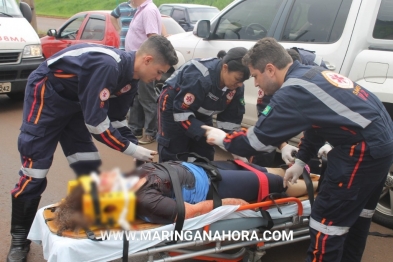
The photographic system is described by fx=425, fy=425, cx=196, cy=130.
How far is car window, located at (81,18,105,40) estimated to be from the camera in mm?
7734

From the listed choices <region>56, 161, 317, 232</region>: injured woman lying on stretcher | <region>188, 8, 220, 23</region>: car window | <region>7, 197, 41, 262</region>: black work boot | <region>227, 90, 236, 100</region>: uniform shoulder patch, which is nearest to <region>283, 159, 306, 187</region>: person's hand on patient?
<region>56, 161, 317, 232</region>: injured woman lying on stretcher

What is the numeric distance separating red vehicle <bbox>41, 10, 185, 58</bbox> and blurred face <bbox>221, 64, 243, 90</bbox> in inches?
183

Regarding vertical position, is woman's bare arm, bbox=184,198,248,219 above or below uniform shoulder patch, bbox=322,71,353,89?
below

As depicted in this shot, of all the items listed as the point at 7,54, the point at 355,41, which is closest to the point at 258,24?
the point at 355,41

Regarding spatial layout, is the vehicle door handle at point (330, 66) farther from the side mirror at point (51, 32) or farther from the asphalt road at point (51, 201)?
the side mirror at point (51, 32)

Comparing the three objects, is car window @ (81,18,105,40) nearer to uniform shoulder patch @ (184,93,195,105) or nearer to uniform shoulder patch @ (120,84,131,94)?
uniform shoulder patch @ (184,93,195,105)

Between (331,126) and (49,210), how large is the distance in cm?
168

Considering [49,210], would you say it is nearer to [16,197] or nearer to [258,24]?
[16,197]

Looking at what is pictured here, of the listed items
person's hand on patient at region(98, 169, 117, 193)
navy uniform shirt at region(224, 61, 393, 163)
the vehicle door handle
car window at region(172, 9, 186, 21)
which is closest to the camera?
person's hand on patient at region(98, 169, 117, 193)

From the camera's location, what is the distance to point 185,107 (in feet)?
10.7

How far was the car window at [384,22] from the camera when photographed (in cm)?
353

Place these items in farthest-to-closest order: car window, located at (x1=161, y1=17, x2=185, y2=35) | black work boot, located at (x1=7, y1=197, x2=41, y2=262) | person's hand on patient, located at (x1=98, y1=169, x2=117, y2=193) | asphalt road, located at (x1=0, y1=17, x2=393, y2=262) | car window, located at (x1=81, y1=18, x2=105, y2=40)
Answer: car window, located at (x1=161, y1=17, x2=185, y2=35) < car window, located at (x1=81, y1=18, x2=105, y2=40) < asphalt road, located at (x1=0, y1=17, x2=393, y2=262) < black work boot, located at (x1=7, y1=197, x2=41, y2=262) < person's hand on patient, located at (x1=98, y1=169, x2=117, y2=193)

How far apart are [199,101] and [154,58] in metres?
0.78

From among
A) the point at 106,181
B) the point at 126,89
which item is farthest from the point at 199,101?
the point at 106,181
